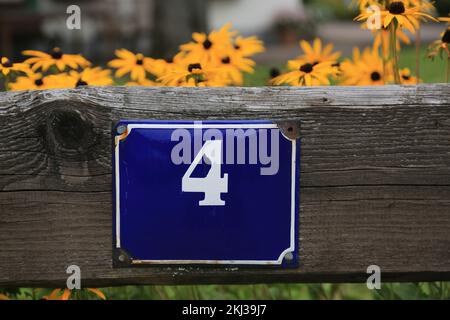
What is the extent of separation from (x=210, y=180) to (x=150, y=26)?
14419 mm

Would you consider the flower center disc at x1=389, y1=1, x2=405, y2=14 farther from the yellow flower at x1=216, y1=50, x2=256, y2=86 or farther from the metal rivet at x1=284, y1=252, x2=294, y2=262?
the metal rivet at x1=284, y1=252, x2=294, y2=262

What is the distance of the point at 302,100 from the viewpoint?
1.70 meters

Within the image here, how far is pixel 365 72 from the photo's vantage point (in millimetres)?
2473

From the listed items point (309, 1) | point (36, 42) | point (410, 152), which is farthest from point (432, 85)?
point (309, 1)

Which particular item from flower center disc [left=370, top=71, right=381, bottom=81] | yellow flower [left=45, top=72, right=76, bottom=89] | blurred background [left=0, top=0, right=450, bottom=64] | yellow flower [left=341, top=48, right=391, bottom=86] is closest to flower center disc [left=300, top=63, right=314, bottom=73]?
yellow flower [left=341, top=48, right=391, bottom=86]

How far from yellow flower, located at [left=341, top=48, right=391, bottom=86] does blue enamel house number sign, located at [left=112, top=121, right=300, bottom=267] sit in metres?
0.81

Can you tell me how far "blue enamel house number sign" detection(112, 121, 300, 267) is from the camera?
1660 millimetres

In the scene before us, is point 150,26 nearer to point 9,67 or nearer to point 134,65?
point 134,65

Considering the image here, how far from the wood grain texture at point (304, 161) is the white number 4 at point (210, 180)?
81mm

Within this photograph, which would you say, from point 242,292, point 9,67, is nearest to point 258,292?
point 242,292

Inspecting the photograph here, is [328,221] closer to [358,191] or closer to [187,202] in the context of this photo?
[358,191]

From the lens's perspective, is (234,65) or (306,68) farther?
(234,65)

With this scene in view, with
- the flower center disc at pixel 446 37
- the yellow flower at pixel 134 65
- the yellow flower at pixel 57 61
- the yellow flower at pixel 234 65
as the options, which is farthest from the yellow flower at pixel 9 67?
the flower center disc at pixel 446 37

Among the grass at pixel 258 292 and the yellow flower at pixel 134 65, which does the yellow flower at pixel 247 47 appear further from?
the yellow flower at pixel 134 65
